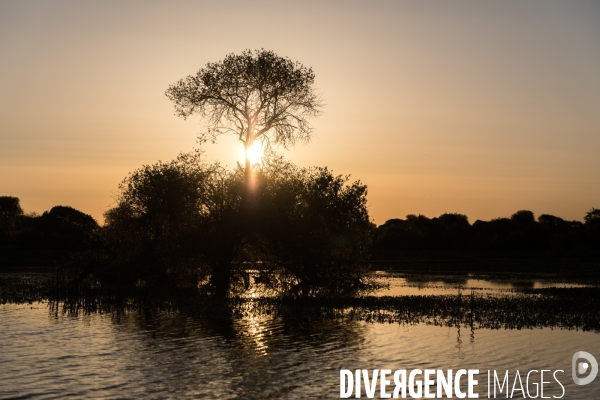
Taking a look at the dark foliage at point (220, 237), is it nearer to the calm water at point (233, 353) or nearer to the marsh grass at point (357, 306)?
the marsh grass at point (357, 306)

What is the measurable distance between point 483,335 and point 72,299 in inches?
916

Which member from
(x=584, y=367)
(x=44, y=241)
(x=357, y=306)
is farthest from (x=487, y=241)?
(x=584, y=367)

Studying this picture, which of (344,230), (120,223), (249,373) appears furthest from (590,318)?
(120,223)

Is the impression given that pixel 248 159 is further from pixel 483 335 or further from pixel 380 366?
pixel 380 366

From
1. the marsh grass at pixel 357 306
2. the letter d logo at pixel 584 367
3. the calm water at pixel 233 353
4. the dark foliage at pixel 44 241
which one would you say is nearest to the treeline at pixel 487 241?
the dark foliage at pixel 44 241

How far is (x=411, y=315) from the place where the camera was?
3575 cm

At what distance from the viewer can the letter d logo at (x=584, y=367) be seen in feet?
70.2

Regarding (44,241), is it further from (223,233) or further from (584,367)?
(584,367)

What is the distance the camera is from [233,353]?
25.4 meters

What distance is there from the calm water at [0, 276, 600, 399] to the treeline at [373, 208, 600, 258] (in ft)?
286

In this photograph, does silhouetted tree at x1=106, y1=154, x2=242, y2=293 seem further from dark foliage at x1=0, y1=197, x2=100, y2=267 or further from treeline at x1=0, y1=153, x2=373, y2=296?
dark foliage at x1=0, y1=197, x2=100, y2=267

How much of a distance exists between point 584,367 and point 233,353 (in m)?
12.2

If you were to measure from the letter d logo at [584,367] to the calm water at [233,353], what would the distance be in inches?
12.2

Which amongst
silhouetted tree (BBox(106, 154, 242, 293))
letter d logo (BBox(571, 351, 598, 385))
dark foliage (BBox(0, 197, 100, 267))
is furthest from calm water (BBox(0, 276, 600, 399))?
dark foliage (BBox(0, 197, 100, 267))
